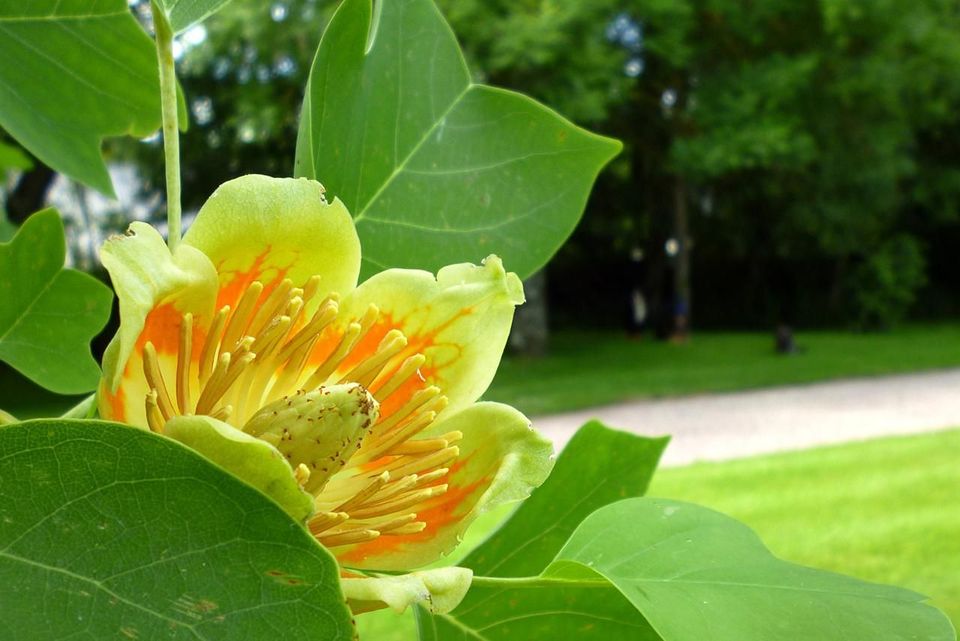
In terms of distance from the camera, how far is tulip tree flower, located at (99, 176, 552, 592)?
0.42 meters

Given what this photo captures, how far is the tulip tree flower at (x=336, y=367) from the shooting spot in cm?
42

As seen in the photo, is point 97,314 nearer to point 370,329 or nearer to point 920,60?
point 370,329

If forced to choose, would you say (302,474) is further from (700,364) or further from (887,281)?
(887,281)

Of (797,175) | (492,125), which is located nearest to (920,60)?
(797,175)

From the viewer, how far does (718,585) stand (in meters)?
0.47

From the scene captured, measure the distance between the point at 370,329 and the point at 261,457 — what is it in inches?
5.9

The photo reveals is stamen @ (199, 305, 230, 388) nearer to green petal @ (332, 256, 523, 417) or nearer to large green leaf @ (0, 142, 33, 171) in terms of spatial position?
green petal @ (332, 256, 523, 417)

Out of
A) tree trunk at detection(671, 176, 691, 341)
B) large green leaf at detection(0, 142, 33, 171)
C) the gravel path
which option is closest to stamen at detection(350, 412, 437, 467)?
large green leaf at detection(0, 142, 33, 171)

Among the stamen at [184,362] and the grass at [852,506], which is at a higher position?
the stamen at [184,362]

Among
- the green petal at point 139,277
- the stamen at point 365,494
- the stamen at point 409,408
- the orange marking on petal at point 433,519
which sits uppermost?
the green petal at point 139,277

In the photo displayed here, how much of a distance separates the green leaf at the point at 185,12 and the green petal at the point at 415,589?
30cm

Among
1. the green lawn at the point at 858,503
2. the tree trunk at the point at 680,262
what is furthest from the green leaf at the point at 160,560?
the tree trunk at the point at 680,262

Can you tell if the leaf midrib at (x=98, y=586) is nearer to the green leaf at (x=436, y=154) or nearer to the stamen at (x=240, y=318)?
the stamen at (x=240, y=318)

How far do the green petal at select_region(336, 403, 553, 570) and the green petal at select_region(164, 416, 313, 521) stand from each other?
102mm
